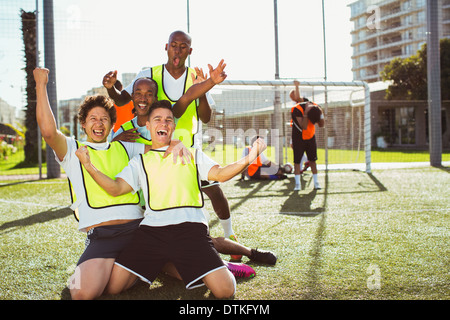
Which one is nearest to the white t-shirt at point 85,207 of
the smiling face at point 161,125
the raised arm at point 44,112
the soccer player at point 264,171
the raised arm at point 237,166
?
the raised arm at point 44,112

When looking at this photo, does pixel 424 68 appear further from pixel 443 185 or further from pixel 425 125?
pixel 443 185

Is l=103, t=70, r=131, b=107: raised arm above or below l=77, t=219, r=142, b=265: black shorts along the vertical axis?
above

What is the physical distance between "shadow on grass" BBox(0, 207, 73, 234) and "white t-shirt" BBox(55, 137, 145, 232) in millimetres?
2271

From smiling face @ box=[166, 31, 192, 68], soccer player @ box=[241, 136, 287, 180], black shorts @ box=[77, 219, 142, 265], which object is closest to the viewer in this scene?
black shorts @ box=[77, 219, 142, 265]

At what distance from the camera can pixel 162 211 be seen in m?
2.55

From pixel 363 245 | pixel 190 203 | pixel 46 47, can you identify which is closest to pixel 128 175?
pixel 190 203

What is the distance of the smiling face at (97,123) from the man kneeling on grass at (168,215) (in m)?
0.36

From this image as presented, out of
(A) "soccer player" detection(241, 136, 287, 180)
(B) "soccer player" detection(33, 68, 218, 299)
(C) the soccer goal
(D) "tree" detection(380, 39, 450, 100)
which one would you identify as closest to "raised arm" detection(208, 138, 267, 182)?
(B) "soccer player" detection(33, 68, 218, 299)

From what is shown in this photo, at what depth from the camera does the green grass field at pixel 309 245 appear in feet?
8.40

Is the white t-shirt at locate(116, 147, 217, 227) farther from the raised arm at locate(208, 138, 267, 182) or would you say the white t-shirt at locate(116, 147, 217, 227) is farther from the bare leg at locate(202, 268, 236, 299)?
the bare leg at locate(202, 268, 236, 299)

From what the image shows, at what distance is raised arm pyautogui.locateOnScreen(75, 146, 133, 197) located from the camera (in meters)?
2.46

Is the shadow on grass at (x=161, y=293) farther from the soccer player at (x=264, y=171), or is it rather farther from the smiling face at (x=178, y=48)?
the soccer player at (x=264, y=171)
